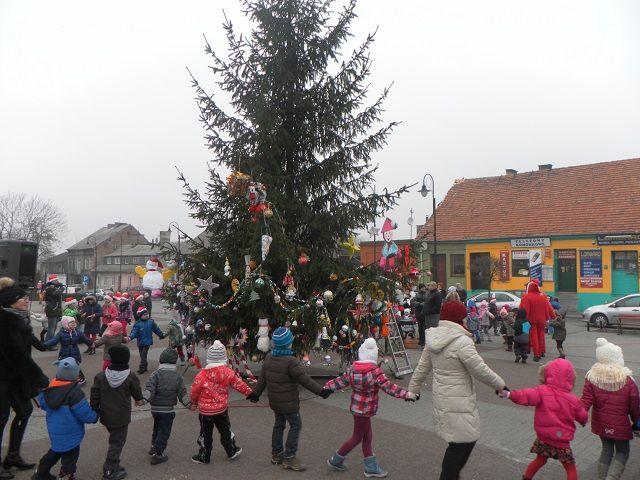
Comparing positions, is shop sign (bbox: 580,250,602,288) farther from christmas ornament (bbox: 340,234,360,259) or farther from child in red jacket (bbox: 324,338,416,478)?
child in red jacket (bbox: 324,338,416,478)

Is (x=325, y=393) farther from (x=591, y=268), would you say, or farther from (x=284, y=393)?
(x=591, y=268)

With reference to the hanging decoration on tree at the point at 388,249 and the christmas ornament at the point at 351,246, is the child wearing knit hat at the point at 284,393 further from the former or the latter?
the christmas ornament at the point at 351,246

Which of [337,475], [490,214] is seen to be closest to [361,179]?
[337,475]

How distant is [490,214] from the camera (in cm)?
3216

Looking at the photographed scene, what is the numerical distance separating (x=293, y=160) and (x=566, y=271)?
2314 cm

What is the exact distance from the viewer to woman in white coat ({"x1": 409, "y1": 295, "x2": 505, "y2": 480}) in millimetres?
4344

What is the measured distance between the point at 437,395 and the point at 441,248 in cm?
2930

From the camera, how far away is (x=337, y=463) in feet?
17.4

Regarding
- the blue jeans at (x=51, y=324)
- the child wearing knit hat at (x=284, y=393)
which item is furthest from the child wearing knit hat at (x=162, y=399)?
the blue jeans at (x=51, y=324)

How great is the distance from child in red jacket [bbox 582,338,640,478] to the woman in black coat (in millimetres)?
5296

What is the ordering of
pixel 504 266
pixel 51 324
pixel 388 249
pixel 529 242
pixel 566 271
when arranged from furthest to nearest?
1. pixel 504 266
2. pixel 529 242
3. pixel 566 271
4. pixel 51 324
5. pixel 388 249

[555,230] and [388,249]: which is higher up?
[555,230]

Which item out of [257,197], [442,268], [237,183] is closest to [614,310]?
[442,268]

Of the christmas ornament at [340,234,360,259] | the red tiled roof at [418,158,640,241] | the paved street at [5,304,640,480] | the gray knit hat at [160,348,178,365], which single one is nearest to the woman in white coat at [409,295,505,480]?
the paved street at [5,304,640,480]
